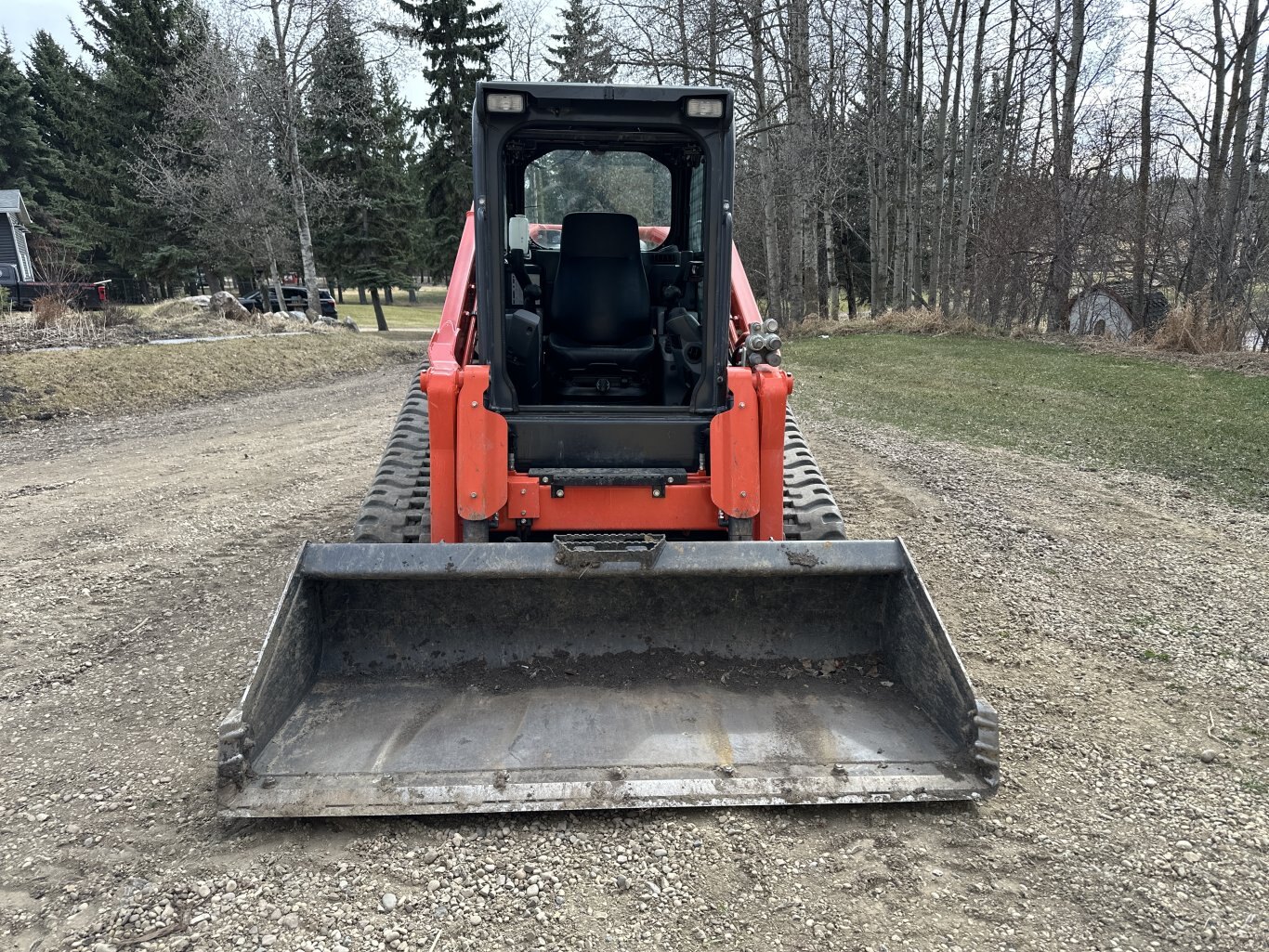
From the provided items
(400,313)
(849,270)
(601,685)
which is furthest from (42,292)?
(849,270)

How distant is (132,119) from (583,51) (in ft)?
48.3

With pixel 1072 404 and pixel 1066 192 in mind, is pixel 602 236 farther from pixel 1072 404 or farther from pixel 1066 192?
pixel 1066 192

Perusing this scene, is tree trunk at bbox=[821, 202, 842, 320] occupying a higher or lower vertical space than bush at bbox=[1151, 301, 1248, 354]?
higher

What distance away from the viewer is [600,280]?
13.9 ft

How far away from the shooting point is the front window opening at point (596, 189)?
4.32 metres

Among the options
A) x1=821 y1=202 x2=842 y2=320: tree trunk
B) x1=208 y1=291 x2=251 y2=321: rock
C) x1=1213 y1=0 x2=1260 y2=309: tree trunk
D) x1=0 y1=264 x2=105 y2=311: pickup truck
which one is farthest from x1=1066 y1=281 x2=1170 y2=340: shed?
x1=0 y1=264 x2=105 y2=311: pickup truck

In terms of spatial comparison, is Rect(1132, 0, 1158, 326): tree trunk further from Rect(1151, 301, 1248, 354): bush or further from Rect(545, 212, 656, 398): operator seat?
Rect(545, 212, 656, 398): operator seat

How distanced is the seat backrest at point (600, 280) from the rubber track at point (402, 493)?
946mm

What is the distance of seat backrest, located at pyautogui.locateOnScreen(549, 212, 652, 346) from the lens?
4.20m

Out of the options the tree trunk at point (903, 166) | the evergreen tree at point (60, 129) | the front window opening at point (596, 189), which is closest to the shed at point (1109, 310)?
the tree trunk at point (903, 166)

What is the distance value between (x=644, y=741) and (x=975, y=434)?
7.28 meters

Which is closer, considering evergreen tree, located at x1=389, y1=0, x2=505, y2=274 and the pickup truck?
the pickup truck

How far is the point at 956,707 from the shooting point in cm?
288

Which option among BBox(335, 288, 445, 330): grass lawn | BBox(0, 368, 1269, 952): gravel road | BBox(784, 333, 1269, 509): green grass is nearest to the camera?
BBox(0, 368, 1269, 952): gravel road
